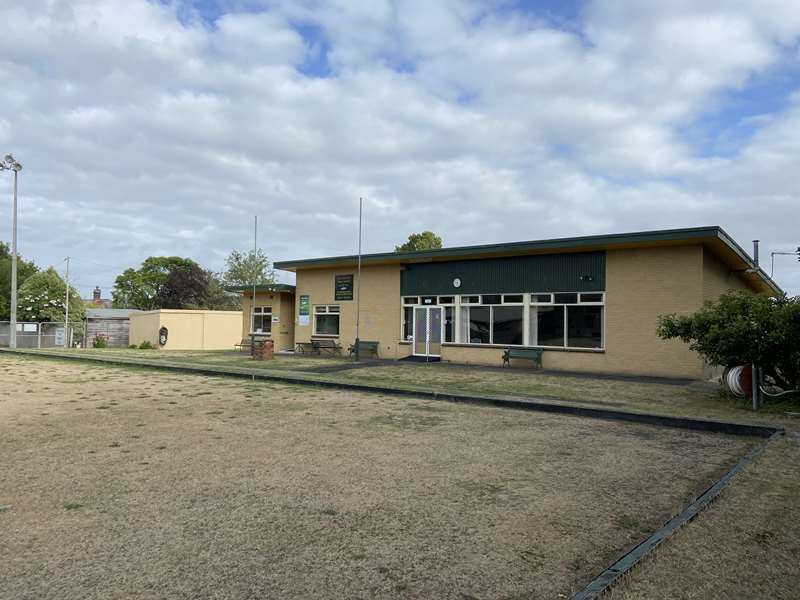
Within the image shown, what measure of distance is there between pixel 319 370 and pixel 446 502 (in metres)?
13.3

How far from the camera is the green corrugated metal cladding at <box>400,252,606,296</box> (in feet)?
61.1

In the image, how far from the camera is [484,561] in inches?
148

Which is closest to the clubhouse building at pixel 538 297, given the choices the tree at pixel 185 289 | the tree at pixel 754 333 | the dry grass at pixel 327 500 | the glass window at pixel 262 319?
the glass window at pixel 262 319

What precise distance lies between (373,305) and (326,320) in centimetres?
304

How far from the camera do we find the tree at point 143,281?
2911 inches

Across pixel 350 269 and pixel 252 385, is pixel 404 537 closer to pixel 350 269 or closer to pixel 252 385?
pixel 252 385

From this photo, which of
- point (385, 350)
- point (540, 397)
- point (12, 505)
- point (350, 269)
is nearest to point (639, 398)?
point (540, 397)

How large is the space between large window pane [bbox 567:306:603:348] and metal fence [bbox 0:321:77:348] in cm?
3234

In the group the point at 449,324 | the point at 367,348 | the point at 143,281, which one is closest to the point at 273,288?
the point at 367,348

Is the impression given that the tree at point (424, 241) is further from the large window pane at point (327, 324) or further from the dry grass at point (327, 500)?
the dry grass at point (327, 500)

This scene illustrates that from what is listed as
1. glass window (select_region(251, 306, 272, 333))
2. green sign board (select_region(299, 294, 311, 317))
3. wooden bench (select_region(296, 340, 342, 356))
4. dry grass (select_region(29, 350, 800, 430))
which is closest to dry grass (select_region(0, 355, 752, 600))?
dry grass (select_region(29, 350, 800, 430))

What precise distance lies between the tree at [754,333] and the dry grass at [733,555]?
20.3 feet

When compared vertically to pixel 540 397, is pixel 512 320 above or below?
above

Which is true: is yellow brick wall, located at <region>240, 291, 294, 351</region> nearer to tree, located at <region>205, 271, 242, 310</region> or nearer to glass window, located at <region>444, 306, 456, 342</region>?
glass window, located at <region>444, 306, 456, 342</region>
